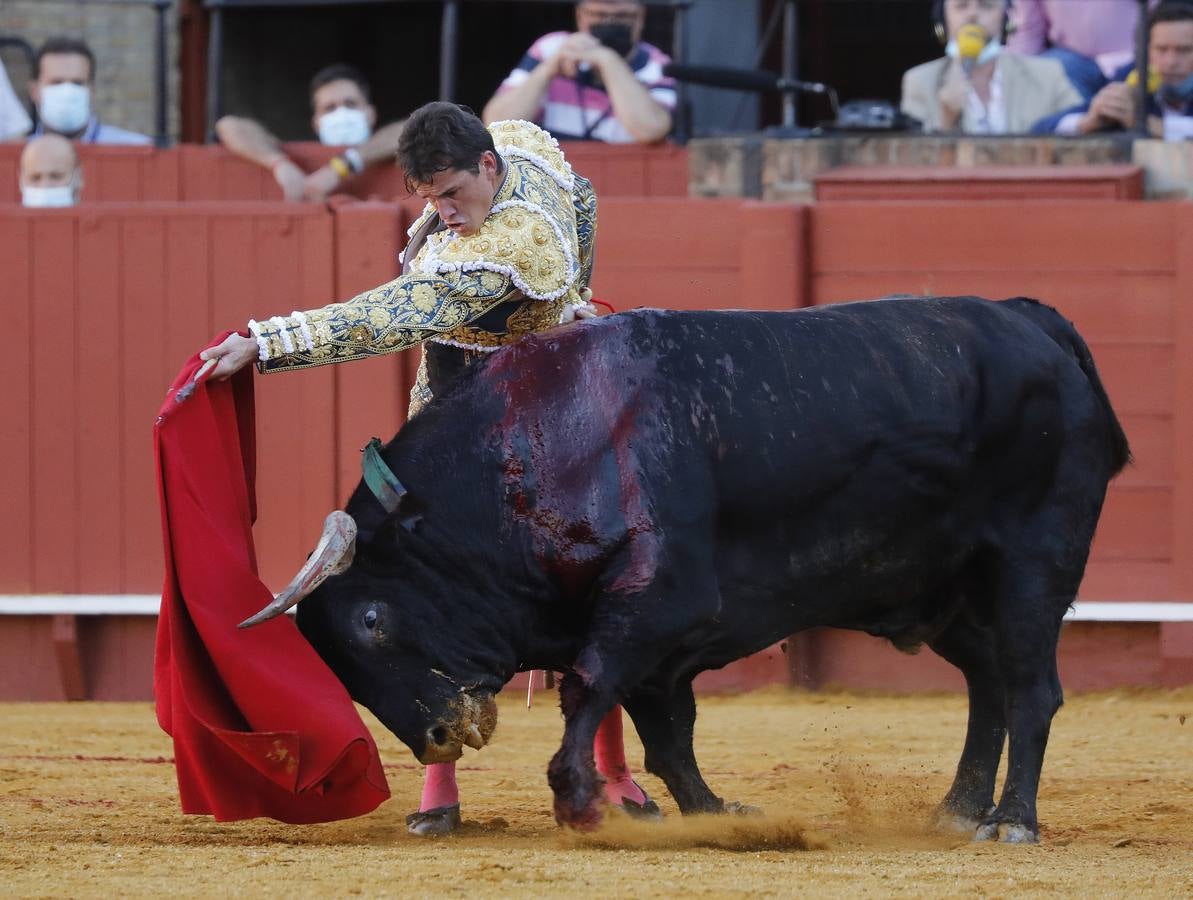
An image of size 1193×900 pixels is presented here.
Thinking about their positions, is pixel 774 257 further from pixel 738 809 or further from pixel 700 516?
pixel 700 516

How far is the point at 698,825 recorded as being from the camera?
3967 mm

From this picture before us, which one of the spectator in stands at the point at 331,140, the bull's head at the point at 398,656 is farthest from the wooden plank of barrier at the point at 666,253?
the bull's head at the point at 398,656

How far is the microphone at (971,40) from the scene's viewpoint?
7336 millimetres

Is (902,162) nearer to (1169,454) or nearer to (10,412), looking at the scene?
(1169,454)

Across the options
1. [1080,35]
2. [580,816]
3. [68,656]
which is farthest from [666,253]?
[580,816]

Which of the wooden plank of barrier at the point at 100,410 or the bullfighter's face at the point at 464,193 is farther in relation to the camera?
the wooden plank of barrier at the point at 100,410

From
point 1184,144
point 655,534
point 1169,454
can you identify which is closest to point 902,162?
point 1184,144

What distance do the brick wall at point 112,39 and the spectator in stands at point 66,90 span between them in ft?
5.89

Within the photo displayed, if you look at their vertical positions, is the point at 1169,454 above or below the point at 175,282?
below

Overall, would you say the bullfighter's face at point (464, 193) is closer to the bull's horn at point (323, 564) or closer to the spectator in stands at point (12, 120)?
the bull's horn at point (323, 564)

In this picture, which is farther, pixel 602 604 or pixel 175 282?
pixel 175 282

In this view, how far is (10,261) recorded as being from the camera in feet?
22.4

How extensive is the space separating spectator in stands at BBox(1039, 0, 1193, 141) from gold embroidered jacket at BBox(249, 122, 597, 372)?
3501 millimetres

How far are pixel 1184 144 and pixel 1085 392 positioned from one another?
303cm
